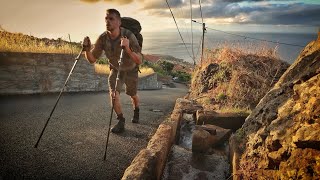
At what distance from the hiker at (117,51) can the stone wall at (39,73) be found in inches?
143

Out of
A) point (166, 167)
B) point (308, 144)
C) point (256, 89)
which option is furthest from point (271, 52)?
point (308, 144)

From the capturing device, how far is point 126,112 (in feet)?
24.4

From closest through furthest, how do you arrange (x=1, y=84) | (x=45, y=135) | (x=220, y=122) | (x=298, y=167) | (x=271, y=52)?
(x=298, y=167) < (x=45, y=135) < (x=220, y=122) < (x=1, y=84) < (x=271, y=52)

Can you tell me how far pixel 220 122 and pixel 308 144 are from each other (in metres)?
3.74

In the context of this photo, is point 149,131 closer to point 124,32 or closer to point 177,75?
point 124,32

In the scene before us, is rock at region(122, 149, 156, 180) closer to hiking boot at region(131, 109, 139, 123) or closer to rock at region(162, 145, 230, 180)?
rock at region(162, 145, 230, 180)

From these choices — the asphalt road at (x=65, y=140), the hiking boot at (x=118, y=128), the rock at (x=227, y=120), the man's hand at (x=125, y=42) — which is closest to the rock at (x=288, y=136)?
the rock at (x=227, y=120)

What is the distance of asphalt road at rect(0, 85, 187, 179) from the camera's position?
3641mm

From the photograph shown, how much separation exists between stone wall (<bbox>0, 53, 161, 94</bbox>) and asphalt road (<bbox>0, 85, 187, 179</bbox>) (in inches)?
20.0

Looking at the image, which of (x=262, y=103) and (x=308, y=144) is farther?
(x=262, y=103)

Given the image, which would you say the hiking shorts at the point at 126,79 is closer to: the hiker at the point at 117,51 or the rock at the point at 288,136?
the hiker at the point at 117,51

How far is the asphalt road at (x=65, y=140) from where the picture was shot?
364 centimetres

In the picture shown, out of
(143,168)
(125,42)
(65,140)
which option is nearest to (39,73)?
(65,140)

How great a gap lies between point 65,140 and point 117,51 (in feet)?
6.22
